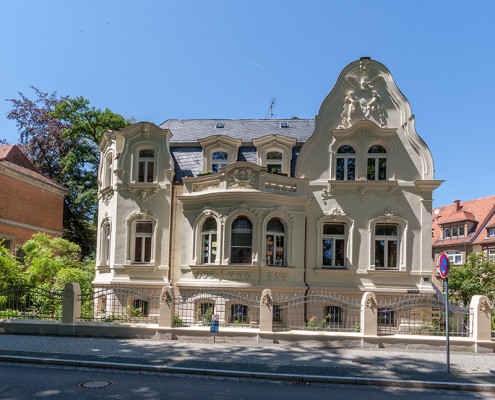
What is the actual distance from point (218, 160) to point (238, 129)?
9.01 ft

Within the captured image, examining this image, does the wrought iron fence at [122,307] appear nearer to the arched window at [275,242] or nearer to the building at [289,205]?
the building at [289,205]

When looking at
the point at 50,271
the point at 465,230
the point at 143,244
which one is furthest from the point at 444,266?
the point at 465,230

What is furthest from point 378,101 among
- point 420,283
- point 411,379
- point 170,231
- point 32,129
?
point 32,129

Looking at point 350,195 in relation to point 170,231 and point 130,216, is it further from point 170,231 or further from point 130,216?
point 130,216

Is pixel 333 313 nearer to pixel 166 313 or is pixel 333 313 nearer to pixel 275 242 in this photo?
pixel 275 242

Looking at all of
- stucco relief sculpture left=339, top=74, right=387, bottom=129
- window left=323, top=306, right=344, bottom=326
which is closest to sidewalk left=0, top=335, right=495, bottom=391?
window left=323, top=306, right=344, bottom=326

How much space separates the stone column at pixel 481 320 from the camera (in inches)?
502

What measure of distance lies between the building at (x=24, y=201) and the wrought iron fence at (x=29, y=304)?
12411mm

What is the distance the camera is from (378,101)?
20078 millimetres

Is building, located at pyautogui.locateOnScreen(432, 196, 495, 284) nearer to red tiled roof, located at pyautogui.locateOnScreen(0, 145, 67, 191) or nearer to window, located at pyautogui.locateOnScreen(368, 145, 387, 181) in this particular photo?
window, located at pyautogui.locateOnScreen(368, 145, 387, 181)

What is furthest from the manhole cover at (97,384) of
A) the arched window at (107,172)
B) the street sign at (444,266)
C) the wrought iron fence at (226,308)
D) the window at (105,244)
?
the arched window at (107,172)

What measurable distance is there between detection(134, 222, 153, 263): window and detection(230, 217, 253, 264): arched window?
13.3 ft

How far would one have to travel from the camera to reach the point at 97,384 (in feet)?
28.7

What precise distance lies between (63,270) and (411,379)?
56.3ft
